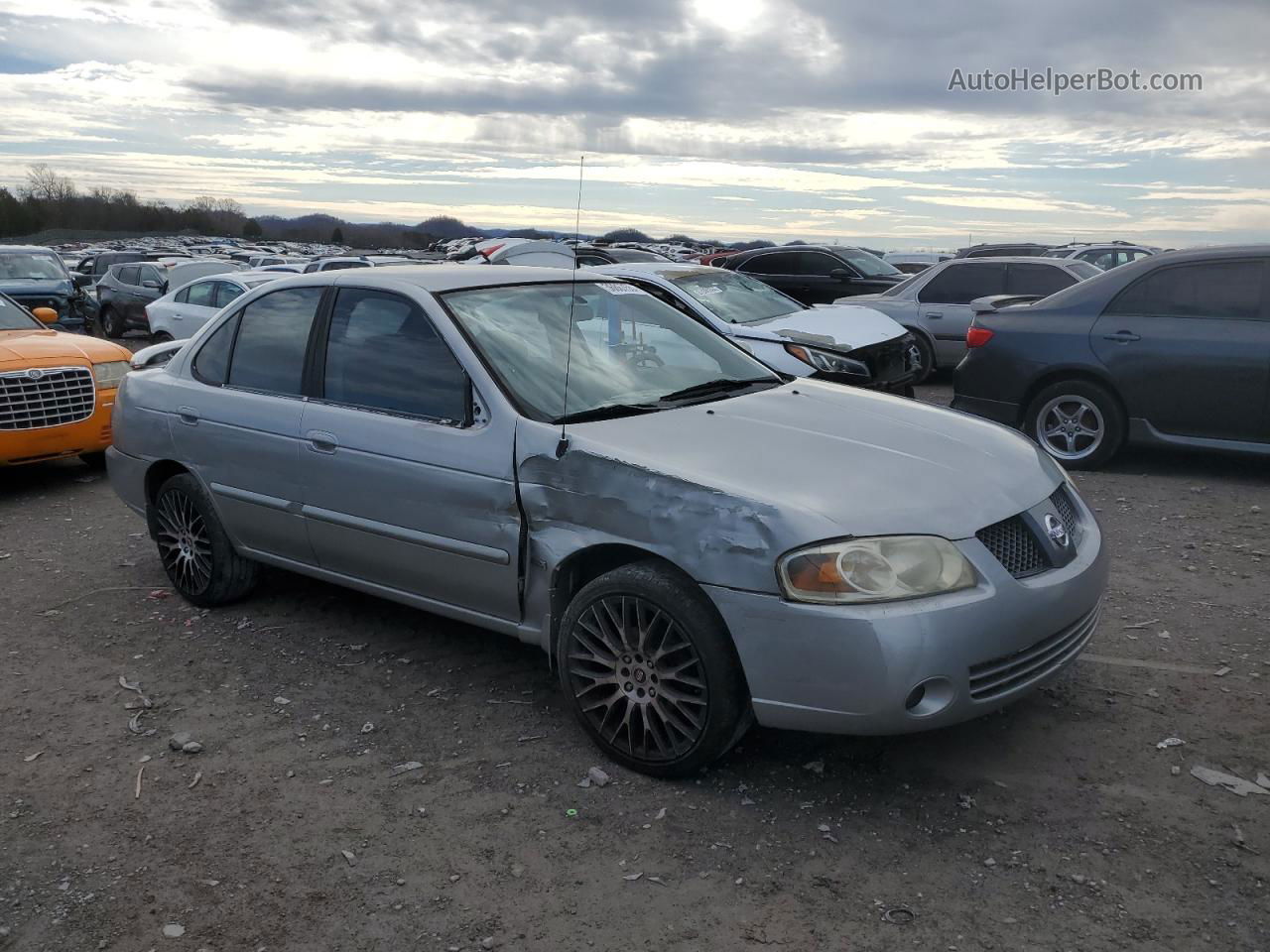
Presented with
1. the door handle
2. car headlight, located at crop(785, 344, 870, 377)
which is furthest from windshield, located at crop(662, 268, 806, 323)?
the door handle

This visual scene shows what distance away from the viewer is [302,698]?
4.54 metres

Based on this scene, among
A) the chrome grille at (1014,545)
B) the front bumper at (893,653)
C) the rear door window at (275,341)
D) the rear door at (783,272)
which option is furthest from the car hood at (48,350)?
the rear door at (783,272)

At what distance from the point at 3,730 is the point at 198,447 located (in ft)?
5.15

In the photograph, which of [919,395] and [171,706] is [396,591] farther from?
[919,395]

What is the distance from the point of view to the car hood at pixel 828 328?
9609mm

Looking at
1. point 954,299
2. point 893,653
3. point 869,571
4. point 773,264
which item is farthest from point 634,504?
point 773,264

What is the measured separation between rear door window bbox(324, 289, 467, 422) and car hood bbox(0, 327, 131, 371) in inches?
188

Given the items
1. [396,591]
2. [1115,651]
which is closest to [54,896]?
[396,591]

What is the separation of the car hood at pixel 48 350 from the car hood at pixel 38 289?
31.4ft

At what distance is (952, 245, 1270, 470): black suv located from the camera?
7633mm

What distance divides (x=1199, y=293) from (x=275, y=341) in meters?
6.35

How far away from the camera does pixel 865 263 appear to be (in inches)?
686

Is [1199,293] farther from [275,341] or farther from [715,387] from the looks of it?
[275,341]

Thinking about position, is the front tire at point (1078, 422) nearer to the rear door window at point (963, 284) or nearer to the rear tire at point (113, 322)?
the rear door window at point (963, 284)
